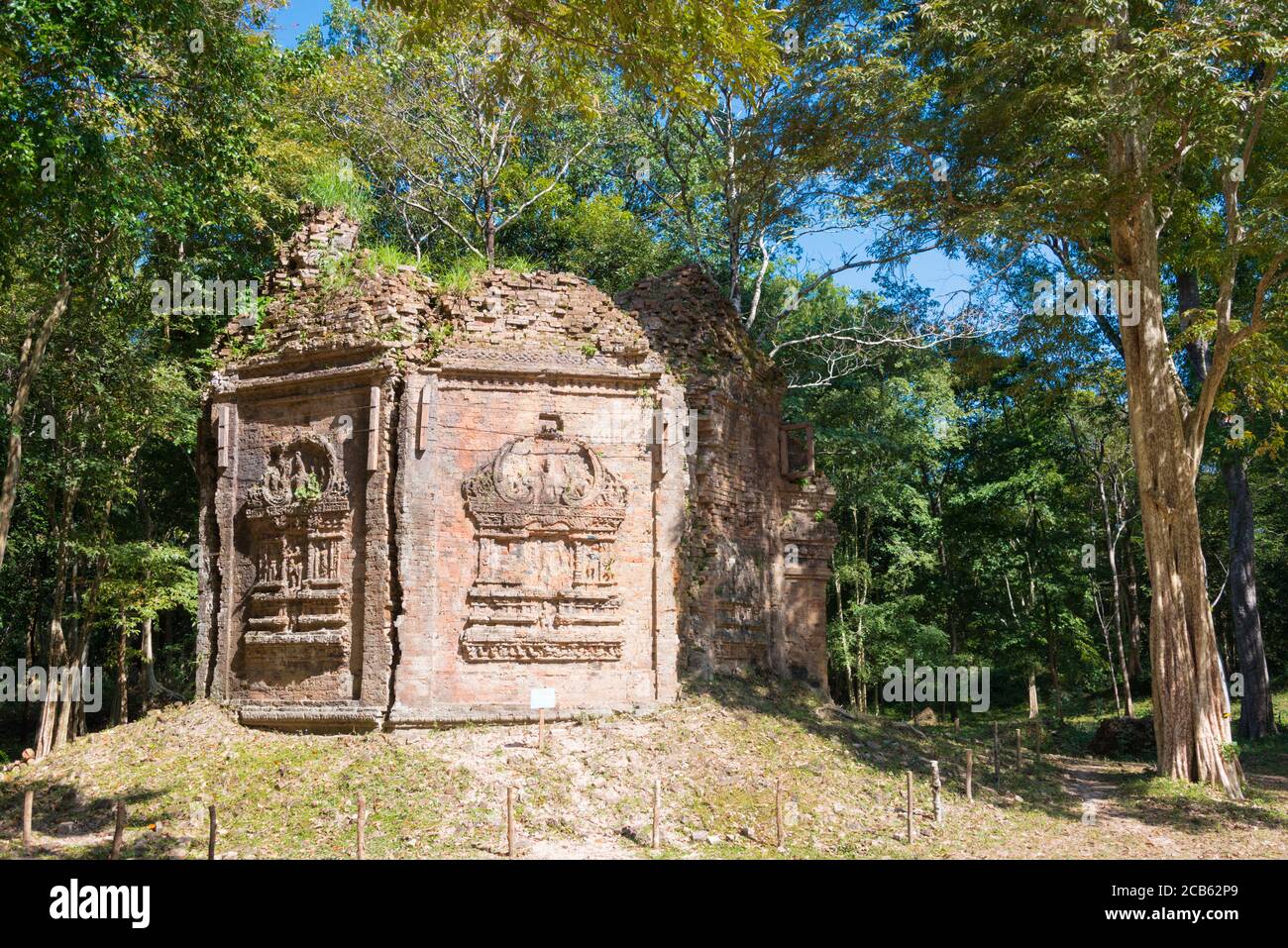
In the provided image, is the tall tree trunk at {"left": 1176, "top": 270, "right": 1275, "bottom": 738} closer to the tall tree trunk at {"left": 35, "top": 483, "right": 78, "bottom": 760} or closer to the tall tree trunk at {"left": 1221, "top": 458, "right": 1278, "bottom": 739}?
the tall tree trunk at {"left": 1221, "top": 458, "right": 1278, "bottom": 739}

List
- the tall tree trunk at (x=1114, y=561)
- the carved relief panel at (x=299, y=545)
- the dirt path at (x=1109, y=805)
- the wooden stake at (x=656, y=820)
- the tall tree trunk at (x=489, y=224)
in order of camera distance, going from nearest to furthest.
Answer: the wooden stake at (x=656, y=820)
the dirt path at (x=1109, y=805)
the carved relief panel at (x=299, y=545)
the tall tree trunk at (x=489, y=224)
the tall tree trunk at (x=1114, y=561)

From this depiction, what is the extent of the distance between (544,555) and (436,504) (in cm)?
169

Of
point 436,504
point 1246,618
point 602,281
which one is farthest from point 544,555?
point 1246,618

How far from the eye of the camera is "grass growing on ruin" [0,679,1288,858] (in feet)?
40.2

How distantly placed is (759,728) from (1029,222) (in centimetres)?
869

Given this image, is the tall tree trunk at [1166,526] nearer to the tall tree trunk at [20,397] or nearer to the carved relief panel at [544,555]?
the carved relief panel at [544,555]

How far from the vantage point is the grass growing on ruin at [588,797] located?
12.3 m

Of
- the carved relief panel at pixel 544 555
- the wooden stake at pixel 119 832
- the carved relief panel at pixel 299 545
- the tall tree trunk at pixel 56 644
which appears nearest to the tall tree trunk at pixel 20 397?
the tall tree trunk at pixel 56 644

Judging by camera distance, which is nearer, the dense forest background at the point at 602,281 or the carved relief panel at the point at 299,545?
the dense forest background at the point at 602,281

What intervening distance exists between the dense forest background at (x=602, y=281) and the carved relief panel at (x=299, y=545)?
3.42 m

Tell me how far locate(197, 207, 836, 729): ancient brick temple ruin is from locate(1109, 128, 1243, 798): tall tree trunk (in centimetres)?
733

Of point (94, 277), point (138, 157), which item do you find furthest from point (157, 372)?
point (138, 157)

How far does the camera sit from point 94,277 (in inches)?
728

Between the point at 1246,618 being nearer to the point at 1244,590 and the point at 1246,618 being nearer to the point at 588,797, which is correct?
the point at 1244,590
